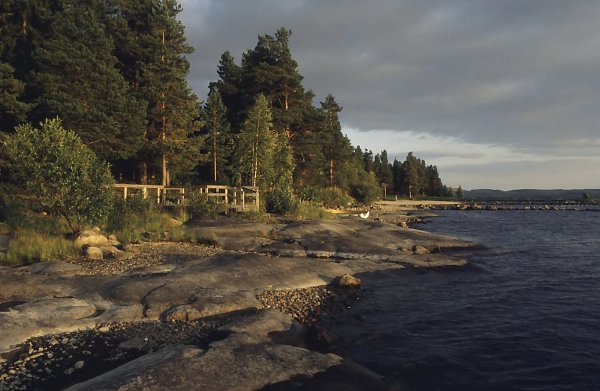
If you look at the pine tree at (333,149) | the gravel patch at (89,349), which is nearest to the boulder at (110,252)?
the gravel patch at (89,349)

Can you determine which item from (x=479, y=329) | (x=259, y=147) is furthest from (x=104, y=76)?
(x=479, y=329)

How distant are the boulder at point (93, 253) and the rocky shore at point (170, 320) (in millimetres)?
725

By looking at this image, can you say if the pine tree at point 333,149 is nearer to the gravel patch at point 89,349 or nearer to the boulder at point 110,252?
the boulder at point 110,252

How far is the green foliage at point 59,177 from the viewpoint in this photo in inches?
733

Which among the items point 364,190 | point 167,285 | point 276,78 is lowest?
point 167,285

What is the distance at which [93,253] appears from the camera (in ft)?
54.4

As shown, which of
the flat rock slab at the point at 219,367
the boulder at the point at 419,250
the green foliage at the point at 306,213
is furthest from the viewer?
the green foliage at the point at 306,213

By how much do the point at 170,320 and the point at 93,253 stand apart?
25.7ft

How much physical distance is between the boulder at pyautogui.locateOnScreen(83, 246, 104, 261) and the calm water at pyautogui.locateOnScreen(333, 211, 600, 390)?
33.9 feet

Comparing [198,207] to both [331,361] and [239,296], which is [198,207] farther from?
[331,361]

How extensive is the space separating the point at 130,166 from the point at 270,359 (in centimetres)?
4172

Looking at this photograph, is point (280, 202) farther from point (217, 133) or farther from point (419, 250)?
point (217, 133)

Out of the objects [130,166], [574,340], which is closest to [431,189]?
[130,166]

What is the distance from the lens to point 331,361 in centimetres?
835
